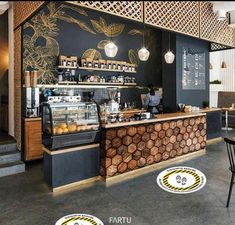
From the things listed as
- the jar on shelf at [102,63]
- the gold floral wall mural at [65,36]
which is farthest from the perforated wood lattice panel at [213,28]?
the jar on shelf at [102,63]

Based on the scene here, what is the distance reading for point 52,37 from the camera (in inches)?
255

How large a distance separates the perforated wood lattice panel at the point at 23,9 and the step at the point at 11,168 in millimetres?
2935

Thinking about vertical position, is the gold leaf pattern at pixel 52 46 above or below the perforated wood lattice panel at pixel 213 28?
below

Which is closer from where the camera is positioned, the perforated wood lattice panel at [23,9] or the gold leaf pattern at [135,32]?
the perforated wood lattice panel at [23,9]

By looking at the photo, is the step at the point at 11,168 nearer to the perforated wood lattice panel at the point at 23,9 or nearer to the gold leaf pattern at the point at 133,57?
the perforated wood lattice panel at the point at 23,9

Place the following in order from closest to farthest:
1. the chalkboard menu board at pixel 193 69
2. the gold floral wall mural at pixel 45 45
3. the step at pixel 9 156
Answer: the step at pixel 9 156
the gold floral wall mural at pixel 45 45
the chalkboard menu board at pixel 193 69

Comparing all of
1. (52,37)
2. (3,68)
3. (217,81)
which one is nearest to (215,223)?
(52,37)

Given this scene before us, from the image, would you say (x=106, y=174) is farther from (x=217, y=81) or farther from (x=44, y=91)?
(x=217, y=81)

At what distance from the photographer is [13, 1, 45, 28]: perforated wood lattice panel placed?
375 centimetres

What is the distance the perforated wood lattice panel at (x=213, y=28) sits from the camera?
240 inches

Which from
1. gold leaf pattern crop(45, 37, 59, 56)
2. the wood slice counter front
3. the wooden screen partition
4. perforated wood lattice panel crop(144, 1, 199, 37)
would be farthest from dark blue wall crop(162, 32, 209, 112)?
gold leaf pattern crop(45, 37, 59, 56)

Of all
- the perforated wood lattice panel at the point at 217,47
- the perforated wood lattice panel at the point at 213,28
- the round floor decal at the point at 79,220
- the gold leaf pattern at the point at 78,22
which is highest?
the gold leaf pattern at the point at 78,22

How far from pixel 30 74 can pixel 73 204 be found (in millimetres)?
3326

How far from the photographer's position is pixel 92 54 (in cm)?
745
